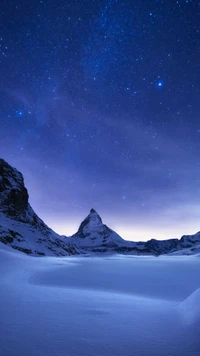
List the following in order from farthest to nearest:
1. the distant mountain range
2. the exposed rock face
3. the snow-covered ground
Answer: the exposed rock face → the distant mountain range → the snow-covered ground

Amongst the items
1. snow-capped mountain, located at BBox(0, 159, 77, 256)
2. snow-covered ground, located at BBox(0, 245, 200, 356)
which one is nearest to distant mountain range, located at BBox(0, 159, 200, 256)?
snow-capped mountain, located at BBox(0, 159, 77, 256)

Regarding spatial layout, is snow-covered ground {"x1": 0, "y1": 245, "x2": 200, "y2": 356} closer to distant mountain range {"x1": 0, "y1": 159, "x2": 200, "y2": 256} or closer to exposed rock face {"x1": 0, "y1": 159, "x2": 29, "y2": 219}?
distant mountain range {"x1": 0, "y1": 159, "x2": 200, "y2": 256}

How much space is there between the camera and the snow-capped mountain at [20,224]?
231 feet

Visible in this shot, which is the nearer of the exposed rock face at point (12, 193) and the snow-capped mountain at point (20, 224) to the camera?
the snow-capped mountain at point (20, 224)

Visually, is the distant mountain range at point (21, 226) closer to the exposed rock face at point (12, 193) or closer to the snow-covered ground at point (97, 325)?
the exposed rock face at point (12, 193)

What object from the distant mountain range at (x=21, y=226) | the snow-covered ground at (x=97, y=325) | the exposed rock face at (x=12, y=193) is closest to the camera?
the snow-covered ground at (x=97, y=325)

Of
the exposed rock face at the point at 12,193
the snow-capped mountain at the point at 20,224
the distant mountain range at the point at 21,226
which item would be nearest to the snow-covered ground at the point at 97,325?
the distant mountain range at the point at 21,226

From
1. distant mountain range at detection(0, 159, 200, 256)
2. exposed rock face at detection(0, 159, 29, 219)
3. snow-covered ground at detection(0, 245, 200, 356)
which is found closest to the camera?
snow-covered ground at detection(0, 245, 200, 356)

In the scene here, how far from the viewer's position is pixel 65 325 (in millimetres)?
2719

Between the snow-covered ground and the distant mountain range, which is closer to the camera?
the snow-covered ground

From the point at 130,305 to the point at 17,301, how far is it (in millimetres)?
2127

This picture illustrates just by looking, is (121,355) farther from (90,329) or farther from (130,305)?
(130,305)

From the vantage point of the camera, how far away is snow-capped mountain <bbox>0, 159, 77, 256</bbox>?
70.3 metres

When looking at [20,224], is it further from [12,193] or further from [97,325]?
[97,325]
